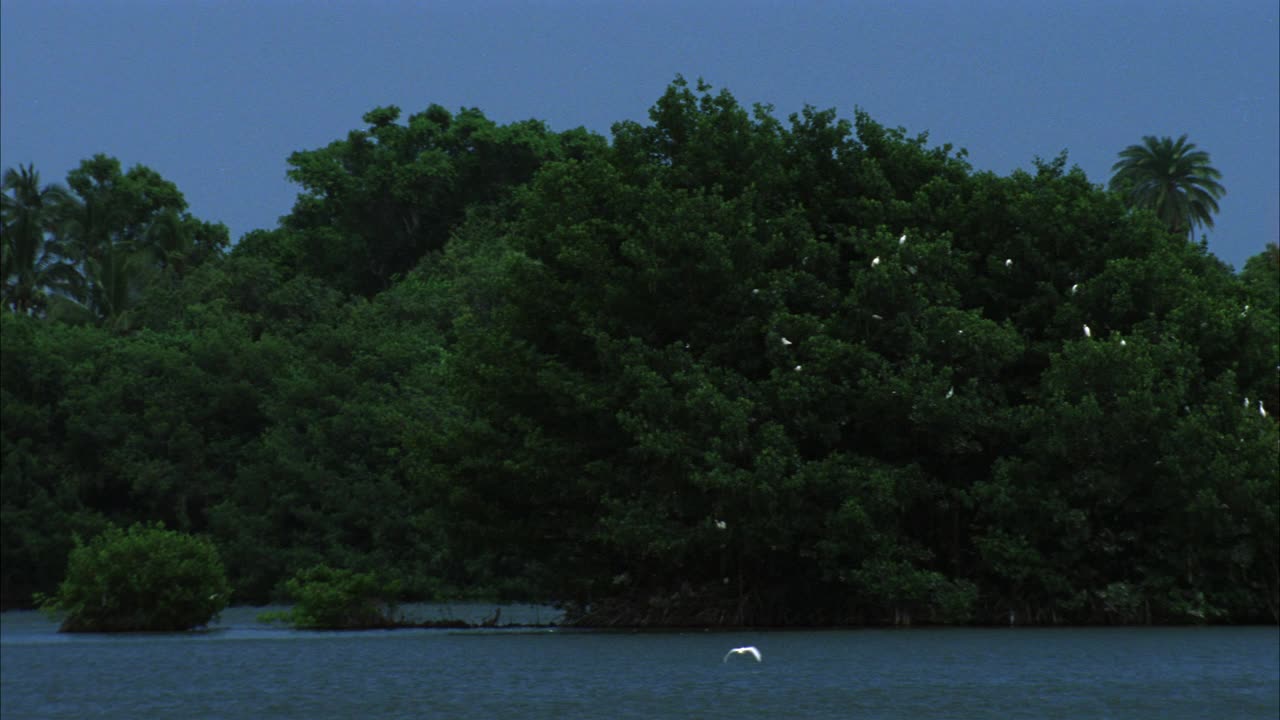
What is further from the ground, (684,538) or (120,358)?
(120,358)

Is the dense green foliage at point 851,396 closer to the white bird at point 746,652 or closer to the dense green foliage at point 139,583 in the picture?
the white bird at point 746,652

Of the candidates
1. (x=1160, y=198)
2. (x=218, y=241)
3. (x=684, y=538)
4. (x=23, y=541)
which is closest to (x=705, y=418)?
(x=684, y=538)

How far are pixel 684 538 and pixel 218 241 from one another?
63565mm

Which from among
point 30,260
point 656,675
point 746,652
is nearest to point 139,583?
point 746,652

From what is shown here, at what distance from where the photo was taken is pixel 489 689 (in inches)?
1011

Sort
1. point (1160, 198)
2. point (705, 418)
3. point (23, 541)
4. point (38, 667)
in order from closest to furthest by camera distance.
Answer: point (38, 667) → point (705, 418) → point (23, 541) → point (1160, 198)

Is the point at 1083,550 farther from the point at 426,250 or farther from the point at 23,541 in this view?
the point at 426,250

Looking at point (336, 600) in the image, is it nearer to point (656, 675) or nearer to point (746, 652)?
point (746, 652)

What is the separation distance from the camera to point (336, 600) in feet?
133

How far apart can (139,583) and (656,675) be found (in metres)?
14.4

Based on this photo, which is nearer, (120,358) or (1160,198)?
(120,358)

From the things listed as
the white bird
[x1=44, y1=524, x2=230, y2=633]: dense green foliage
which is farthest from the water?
[x1=44, y1=524, x2=230, y2=633]: dense green foliage

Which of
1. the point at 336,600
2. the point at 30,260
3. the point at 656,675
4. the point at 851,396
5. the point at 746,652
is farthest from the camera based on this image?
the point at 30,260

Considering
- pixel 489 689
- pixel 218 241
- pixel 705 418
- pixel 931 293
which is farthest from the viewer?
pixel 218 241
